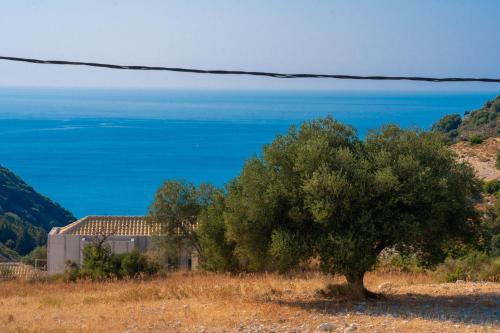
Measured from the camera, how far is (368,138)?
16219 mm

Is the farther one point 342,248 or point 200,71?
point 342,248

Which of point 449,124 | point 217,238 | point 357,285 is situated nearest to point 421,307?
point 357,285

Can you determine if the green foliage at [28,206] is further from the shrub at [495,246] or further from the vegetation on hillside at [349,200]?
the vegetation on hillside at [349,200]

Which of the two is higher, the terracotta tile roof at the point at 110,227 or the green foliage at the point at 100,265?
the terracotta tile roof at the point at 110,227

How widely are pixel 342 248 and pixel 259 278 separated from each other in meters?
6.91

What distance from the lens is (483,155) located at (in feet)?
198

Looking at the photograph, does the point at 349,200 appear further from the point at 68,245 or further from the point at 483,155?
the point at 483,155

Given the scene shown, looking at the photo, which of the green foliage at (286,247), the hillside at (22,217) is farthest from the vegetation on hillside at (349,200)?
the hillside at (22,217)

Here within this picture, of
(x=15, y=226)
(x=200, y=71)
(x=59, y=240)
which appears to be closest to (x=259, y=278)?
(x=200, y=71)

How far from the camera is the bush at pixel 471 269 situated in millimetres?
20203

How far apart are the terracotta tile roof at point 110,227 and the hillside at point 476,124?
39.4m

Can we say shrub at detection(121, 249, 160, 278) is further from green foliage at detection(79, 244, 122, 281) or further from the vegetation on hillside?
the vegetation on hillside

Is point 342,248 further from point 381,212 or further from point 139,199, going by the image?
point 139,199

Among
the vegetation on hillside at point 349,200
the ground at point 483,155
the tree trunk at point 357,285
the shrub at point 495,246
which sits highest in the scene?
the ground at point 483,155
